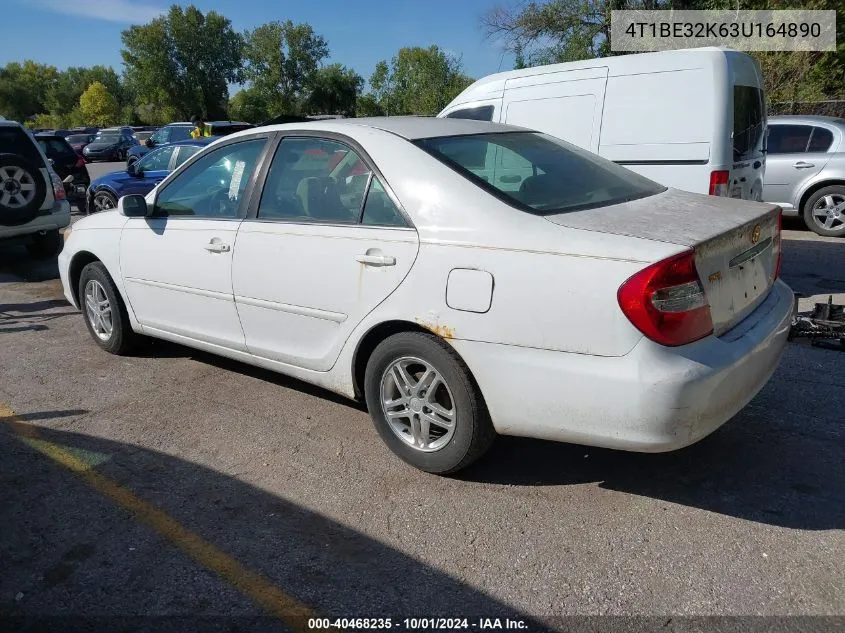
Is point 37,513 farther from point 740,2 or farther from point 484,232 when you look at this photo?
point 740,2

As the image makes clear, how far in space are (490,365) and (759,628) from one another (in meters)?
1.33

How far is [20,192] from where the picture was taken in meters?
8.06

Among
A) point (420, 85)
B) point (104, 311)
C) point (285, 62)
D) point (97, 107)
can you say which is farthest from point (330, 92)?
point (104, 311)

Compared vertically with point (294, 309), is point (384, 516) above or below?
below

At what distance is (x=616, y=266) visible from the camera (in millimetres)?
2670

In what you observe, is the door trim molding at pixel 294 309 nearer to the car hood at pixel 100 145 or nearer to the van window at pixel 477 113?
the van window at pixel 477 113

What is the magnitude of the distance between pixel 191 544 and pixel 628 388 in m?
1.86

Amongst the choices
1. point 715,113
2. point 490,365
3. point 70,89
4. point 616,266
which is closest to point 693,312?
point 616,266

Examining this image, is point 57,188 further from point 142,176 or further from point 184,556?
point 184,556

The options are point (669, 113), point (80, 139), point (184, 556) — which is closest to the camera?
point (184, 556)

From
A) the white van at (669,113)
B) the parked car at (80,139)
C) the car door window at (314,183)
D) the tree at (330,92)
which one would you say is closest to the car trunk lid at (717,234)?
the car door window at (314,183)

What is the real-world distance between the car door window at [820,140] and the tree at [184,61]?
228ft

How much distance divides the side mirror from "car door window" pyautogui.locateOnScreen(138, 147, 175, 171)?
7078 millimetres

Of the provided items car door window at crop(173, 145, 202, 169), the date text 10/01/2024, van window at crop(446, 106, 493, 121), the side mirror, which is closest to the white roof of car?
the side mirror
